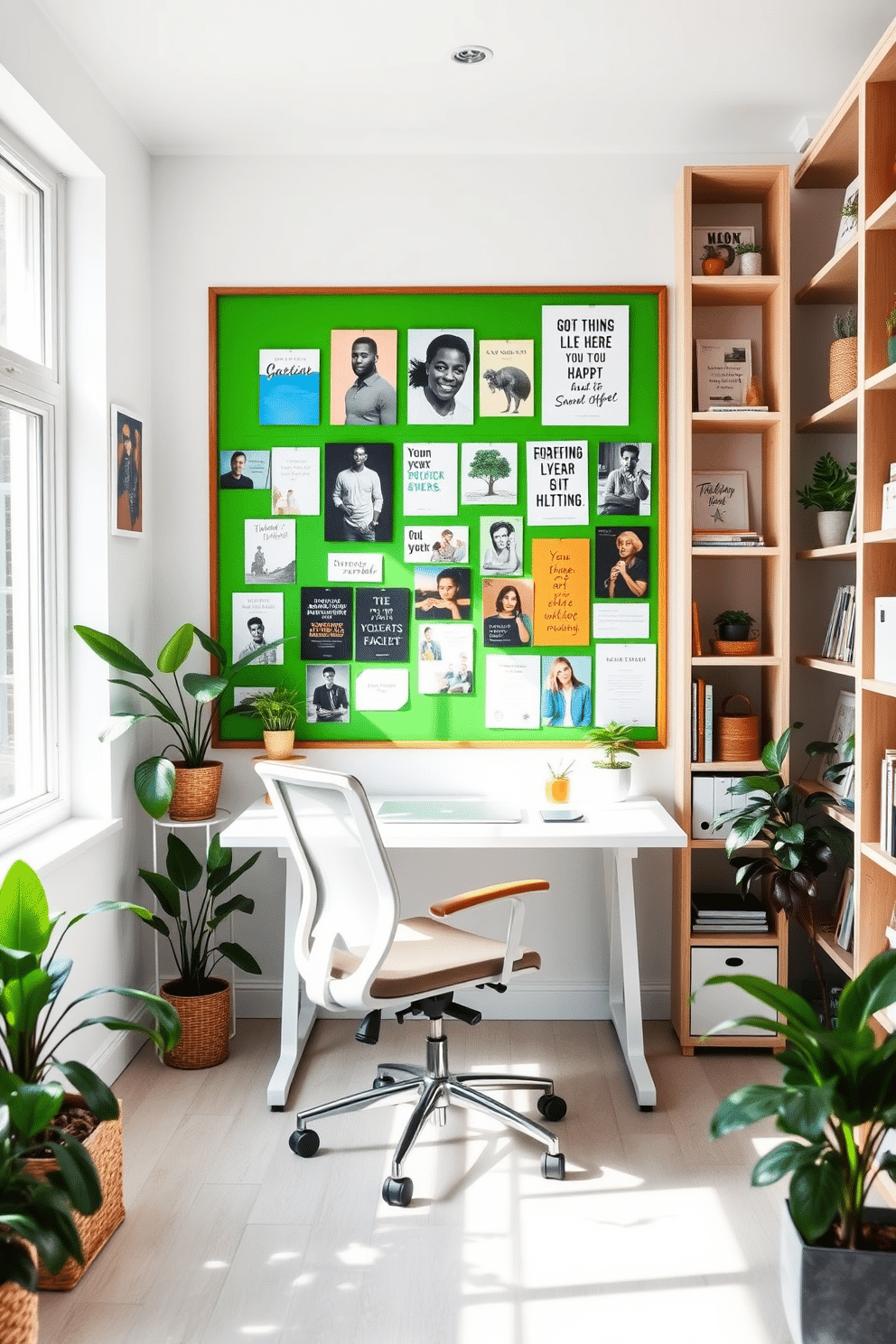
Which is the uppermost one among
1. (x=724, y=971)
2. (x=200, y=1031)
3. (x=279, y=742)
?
(x=279, y=742)

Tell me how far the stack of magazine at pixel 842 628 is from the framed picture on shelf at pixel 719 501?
395 mm

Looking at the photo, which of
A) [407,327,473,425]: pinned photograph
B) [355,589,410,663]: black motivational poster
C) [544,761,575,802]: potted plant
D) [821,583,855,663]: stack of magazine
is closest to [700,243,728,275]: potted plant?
[407,327,473,425]: pinned photograph

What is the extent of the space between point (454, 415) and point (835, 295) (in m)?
1.22

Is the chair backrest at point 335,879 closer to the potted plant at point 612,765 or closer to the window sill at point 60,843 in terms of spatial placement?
the window sill at point 60,843

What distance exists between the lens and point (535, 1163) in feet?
8.79

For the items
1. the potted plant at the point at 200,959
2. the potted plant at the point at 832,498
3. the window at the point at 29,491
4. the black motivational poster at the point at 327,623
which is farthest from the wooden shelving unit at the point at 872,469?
the window at the point at 29,491

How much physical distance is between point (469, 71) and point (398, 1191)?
111 inches

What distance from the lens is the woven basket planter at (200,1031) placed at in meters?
3.21

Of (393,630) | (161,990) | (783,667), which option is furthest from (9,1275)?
(783,667)

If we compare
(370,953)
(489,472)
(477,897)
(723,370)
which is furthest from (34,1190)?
(723,370)

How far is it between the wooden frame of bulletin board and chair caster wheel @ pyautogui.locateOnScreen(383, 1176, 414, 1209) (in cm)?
142

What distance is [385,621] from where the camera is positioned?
11.7 feet

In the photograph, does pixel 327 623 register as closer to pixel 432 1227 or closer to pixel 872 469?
pixel 872 469

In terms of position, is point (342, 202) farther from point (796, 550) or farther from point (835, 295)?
point (796, 550)
